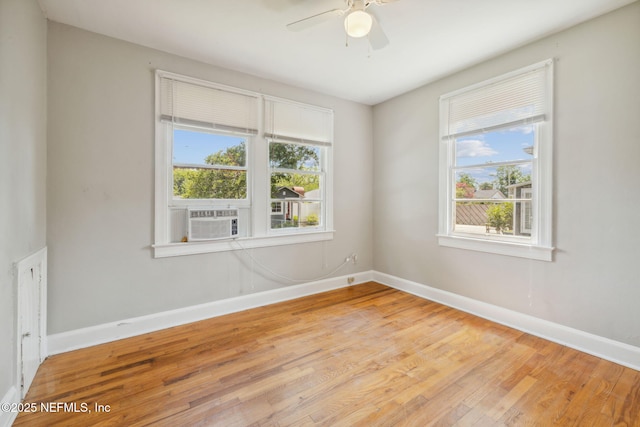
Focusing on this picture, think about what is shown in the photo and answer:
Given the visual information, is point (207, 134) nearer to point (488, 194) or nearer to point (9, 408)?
point (9, 408)

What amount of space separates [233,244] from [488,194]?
288cm

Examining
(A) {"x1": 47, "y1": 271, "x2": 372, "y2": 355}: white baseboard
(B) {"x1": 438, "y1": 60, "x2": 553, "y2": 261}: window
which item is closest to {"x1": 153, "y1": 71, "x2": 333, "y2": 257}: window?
(A) {"x1": 47, "y1": 271, "x2": 372, "y2": 355}: white baseboard

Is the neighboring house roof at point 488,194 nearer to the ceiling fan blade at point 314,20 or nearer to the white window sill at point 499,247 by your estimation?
the white window sill at point 499,247

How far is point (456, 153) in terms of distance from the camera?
3312 millimetres

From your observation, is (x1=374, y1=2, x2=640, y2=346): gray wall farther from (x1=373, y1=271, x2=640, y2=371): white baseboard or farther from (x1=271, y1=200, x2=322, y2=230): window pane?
(x1=271, y1=200, x2=322, y2=230): window pane

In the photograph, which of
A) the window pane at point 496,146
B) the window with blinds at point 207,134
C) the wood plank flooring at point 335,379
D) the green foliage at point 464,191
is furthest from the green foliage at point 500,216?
the window with blinds at point 207,134

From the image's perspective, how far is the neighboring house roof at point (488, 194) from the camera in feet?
9.61

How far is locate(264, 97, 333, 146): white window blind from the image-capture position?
11.1 ft

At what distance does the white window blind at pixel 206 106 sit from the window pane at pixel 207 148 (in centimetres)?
11

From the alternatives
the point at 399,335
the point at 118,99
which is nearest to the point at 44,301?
the point at 118,99

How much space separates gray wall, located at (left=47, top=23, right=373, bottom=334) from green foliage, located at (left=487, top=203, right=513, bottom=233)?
288 centimetres

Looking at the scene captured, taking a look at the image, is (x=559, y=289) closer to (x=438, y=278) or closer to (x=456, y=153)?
(x=438, y=278)

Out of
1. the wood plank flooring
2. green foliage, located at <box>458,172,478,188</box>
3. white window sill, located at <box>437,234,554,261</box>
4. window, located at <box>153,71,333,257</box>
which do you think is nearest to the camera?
the wood plank flooring

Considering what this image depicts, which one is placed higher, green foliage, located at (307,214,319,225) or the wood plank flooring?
green foliage, located at (307,214,319,225)
